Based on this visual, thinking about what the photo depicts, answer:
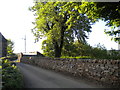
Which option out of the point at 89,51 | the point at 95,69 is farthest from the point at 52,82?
the point at 89,51

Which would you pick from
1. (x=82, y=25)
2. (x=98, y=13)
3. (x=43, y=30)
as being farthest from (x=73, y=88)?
(x=43, y=30)

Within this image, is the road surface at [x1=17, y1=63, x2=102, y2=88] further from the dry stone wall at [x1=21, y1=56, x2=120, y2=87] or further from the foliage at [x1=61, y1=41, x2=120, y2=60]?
the foliage at [x1=61, y1=41, x2=120, y2=60]

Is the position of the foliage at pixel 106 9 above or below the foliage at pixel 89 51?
above

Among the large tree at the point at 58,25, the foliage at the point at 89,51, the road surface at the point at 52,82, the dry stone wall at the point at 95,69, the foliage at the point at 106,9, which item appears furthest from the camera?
the foliage at the point at 89,51

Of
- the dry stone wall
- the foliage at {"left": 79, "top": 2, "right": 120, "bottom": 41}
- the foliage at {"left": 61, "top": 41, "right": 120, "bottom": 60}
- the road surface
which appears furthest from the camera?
the foliage at {"left": 61, "top": 41, "right": 120, "bottom": 60}

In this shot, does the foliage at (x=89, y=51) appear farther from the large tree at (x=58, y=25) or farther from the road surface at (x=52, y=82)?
the road surface at (x=52, y=82)

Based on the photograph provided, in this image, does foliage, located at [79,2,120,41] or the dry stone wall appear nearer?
the dry stone wall

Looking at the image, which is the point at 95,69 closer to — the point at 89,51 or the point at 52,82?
the point at 52,82

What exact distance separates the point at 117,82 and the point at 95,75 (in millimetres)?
1689

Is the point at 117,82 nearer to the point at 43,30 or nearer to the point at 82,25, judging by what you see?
the point at 82,25

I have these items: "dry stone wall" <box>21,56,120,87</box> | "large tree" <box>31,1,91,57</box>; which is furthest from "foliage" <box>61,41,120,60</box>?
"dry stone wall" <box>21,56,120,87</box>

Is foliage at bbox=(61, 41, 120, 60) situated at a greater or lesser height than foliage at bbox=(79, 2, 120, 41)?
lesser

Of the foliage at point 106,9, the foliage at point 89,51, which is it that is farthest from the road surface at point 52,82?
the foliage at point 89,51

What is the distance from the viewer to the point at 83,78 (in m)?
9.37
